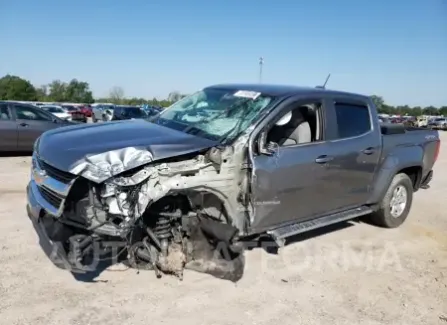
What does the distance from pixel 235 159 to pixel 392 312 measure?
6.44ft

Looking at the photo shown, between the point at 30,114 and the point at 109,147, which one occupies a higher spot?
the point at 109,147

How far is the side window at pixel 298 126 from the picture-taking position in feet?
14.9

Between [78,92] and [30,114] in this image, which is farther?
[78,92]

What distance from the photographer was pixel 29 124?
10.8 meters

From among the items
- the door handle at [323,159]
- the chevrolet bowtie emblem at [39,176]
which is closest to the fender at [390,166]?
the door handle at [323,159]

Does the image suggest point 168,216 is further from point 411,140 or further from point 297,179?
point 411,140

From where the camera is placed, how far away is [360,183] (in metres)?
5.25

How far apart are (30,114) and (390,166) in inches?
362

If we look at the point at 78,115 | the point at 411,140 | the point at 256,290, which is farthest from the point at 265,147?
the point at 78,115

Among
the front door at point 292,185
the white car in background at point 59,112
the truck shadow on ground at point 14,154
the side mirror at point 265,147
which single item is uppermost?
the side mirror at point 265,147

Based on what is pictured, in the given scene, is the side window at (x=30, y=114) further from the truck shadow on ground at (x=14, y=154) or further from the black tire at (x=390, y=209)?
the black tire at (x=390, y=209)

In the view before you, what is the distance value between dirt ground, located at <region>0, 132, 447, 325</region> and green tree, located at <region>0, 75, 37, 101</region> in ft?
292

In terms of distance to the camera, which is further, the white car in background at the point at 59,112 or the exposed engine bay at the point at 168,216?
the white car in background at the point at 59,112

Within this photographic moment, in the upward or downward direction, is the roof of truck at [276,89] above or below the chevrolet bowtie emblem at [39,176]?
above
